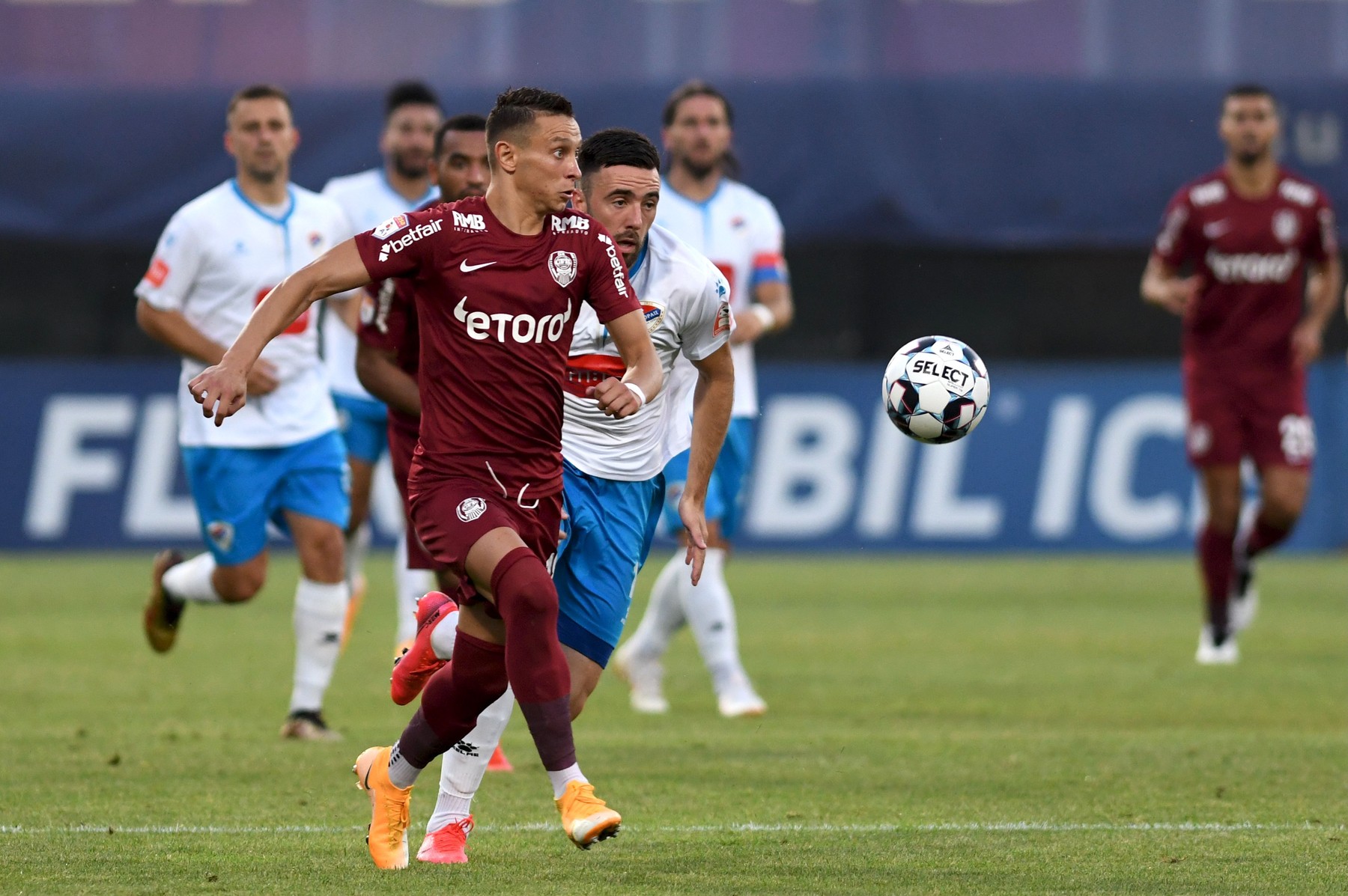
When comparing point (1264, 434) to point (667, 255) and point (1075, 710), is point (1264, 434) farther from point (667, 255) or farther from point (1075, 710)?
point (667, 255)

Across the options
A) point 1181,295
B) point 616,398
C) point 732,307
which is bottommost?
point 1181,295

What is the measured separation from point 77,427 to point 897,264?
22.4 ft

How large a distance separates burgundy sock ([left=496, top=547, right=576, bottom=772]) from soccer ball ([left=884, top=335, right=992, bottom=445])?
157 centimetres

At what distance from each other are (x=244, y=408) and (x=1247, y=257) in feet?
18.7

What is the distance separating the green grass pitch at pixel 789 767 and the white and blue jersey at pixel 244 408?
852mm

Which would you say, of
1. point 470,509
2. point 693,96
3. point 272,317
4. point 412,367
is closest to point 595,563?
point 470,509

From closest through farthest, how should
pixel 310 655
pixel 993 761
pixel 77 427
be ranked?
pixel 993 761 → pixel 310 655 → pixel 77 427

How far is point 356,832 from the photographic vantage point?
19.7 feet

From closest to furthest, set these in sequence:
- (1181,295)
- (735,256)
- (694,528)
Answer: (694,528)
(735,256)
(1181,295)

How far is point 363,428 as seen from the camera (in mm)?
9828

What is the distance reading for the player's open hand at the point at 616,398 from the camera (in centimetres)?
525

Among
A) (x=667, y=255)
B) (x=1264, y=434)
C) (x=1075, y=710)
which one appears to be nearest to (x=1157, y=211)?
(x=1264, y=434)

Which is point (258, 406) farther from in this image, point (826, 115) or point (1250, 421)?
point (826, 115)

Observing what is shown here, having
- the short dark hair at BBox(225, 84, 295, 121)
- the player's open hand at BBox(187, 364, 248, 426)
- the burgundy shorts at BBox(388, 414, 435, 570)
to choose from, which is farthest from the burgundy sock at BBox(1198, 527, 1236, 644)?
the player's open hand at BBox(187, 364, 248, 426)
